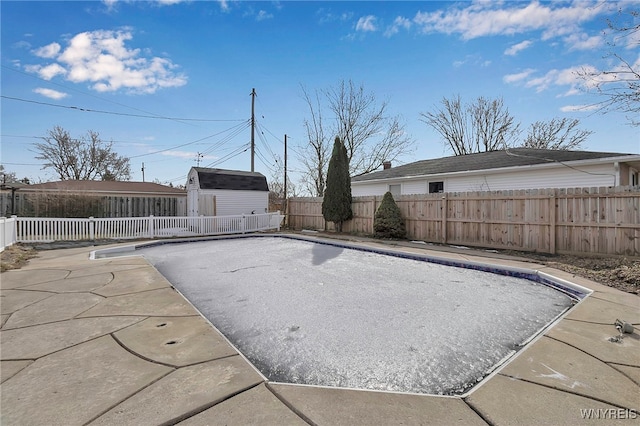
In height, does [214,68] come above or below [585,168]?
above

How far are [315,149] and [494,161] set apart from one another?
37.0ft

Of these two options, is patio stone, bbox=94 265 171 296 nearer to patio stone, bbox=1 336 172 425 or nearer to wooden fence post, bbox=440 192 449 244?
patio stone, bbox=1 336 172 425

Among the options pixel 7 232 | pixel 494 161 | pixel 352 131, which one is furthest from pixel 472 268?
pixel 352 131

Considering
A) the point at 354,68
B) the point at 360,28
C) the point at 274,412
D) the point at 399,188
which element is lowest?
the point at 274,412

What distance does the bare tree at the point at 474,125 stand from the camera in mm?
22016

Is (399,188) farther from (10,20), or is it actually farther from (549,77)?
(10,20)

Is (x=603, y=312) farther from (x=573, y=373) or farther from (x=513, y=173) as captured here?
(x=513, y=173)

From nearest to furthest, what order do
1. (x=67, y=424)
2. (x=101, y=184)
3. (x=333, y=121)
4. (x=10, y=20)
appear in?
(x=67, y=424) < (x=10, y=20) < (x=101, y=184) < (x=333, y=121)

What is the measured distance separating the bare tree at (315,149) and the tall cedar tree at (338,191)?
6.62 metres

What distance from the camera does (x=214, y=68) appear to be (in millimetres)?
12875

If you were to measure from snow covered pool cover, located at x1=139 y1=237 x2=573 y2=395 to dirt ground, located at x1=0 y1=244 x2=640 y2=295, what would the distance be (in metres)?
1.01

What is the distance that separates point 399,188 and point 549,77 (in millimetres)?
6964

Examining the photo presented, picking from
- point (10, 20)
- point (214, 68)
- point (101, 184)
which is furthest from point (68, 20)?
point (101, 184)

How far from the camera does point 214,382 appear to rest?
1.99 meters
